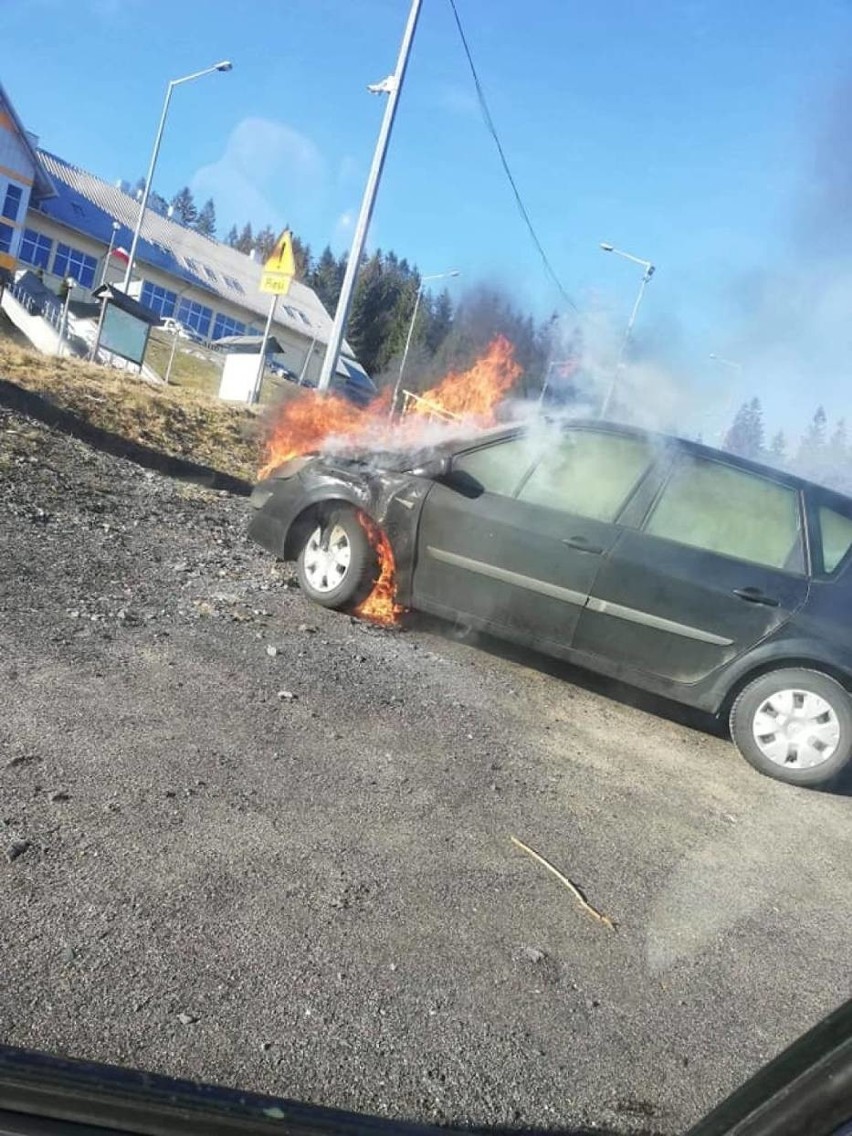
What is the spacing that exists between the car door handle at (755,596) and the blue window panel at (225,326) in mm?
59989

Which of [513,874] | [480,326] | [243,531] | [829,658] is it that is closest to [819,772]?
[829,658]

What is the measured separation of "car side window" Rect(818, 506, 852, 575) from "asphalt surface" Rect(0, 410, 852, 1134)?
1282mm

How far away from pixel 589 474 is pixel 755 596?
51.5 inches

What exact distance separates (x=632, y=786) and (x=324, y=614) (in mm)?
2598

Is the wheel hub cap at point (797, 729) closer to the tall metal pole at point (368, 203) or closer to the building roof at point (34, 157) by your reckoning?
the tall metal pole at point (368, 203)

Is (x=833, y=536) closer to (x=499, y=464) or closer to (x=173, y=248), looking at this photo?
(x=499, y=464)

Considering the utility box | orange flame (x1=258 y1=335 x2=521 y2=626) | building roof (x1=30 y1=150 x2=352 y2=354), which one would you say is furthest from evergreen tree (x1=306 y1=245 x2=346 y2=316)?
orange flame (x1=258 y1=335 x2=521 y2=626)

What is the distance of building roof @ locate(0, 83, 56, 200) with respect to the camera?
137ft

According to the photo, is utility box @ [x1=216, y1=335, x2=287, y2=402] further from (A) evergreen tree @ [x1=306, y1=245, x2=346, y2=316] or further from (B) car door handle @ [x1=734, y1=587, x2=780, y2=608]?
(A) evergreen tree @ [x1=306, y1=245, x2=346, y2=316]

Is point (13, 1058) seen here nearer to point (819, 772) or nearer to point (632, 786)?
point (632, 786)

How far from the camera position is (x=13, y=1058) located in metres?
1.78

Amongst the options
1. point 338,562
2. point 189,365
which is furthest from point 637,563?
point 189,365

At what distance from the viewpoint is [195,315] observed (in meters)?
60.4

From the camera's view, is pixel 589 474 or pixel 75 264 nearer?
pixel 589 474
